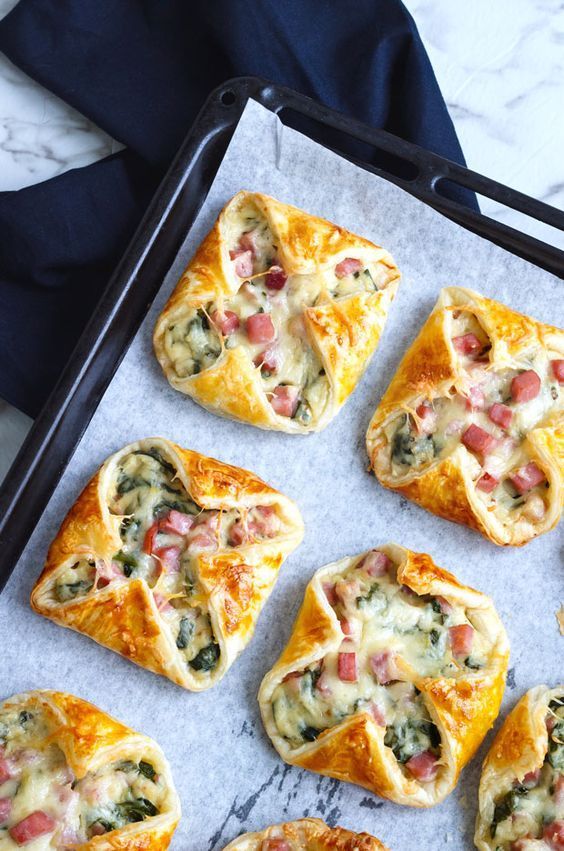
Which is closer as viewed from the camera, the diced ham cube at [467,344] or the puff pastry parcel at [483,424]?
the puff pastry parcel at [483,424]

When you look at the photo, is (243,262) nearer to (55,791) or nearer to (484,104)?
(484,104)

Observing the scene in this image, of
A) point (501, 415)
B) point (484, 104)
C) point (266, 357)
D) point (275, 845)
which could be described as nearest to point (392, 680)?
point (275, 845)

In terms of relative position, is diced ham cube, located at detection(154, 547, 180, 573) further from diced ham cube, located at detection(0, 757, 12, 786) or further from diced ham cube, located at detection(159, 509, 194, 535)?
diced ham cube, located at detection(0, 757, 12, 786)

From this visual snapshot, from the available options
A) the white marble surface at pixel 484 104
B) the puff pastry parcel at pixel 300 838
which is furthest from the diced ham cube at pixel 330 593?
the white marble surface at pixel 484 104

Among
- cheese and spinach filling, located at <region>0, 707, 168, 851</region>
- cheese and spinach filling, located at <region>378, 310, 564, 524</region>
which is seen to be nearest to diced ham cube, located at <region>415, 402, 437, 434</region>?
cheese and spinach filling, located at <region>378, 310, 564, 524</region>

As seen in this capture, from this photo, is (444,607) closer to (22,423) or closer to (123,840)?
(123,840)

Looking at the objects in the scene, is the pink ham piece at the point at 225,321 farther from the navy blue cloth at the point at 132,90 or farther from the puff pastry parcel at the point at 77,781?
the puff pastry parcel at the point at 77,781
